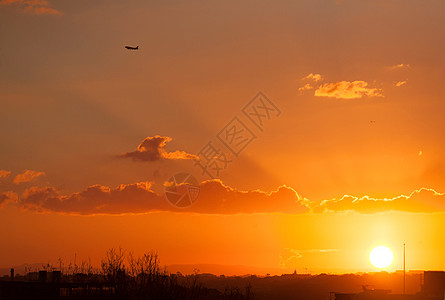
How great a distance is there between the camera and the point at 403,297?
269 feet

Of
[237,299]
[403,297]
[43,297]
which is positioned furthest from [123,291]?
[403,297]

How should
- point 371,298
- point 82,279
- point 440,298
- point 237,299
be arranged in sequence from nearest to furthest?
point 82,279 < point 237,299 < point 440,298 < point 371,298

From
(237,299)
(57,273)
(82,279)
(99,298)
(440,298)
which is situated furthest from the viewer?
(440,298)

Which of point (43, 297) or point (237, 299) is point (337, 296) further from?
point (43, 297)

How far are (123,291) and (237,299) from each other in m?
29.8

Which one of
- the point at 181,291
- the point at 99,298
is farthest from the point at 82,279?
the point at 181,291

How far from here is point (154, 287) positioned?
41531mm

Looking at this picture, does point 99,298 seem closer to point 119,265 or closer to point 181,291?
point 119,265

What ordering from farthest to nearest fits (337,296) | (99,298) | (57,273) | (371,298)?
1. (337,296)
2. (371,298)
3. (57,273)
4. (99,298)

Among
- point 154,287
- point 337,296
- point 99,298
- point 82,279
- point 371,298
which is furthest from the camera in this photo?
point 337,296

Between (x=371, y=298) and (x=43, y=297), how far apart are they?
5139cm

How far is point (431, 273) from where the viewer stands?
85.3m

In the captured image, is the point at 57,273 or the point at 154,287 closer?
the point at 154,287

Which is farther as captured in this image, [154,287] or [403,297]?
[403,297]
